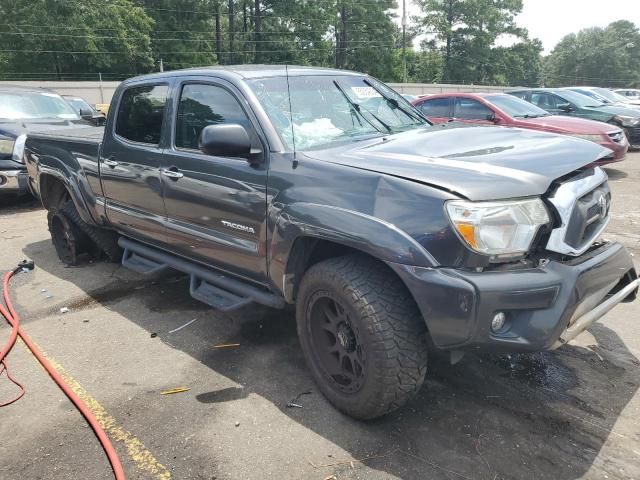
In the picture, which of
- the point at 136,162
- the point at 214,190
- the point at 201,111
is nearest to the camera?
the point at 214,190

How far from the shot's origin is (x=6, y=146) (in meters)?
7.81

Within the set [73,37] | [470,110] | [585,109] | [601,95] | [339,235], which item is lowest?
[339,235]

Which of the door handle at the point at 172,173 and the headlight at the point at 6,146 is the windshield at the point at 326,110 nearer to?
the door handle at the point at 172,173

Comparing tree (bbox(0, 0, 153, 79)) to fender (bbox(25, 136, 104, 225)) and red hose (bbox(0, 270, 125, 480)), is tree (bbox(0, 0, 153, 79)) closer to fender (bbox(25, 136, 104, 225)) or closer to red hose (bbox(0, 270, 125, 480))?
fender (bbox(25, 136, 104, 225))

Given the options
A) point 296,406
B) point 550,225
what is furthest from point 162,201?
point 550,225

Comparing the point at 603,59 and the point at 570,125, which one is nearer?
the point at 570,125

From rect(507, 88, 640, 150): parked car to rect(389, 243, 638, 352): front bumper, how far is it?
1088cm

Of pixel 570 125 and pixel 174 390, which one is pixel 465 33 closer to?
pixel 570 125

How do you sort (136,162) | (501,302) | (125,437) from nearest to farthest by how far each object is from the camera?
(501,302), (125,437), (136,162)

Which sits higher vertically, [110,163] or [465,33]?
[465,33]

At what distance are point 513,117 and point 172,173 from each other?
732cm

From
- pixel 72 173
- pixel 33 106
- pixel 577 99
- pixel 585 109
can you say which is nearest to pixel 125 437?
pixel 72 173

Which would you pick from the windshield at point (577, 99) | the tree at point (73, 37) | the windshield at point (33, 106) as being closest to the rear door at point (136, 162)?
the windshield at point (33, 106)

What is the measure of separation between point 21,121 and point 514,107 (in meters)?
8.62
